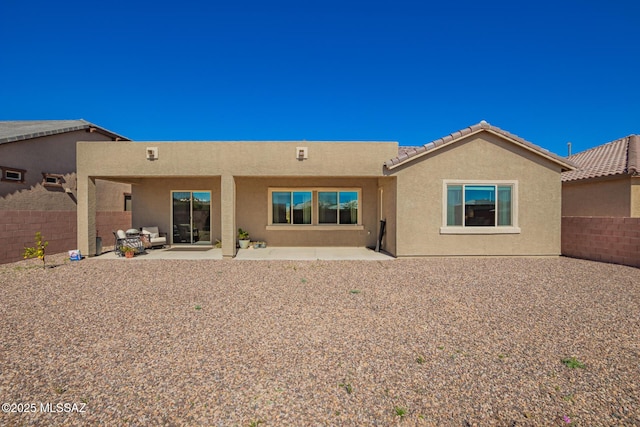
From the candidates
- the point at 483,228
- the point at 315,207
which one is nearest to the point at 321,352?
the point at 483,228

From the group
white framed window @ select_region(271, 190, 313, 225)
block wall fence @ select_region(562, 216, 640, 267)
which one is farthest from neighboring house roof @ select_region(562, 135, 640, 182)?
white framed window @ select_region(271, 190, 313, 225)

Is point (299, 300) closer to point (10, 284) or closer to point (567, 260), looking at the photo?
point (10, 284)

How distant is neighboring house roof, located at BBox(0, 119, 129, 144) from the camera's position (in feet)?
40.4

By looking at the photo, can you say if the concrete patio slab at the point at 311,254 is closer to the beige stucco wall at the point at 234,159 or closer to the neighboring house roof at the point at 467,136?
the beige stucco wall at the point at 234,159

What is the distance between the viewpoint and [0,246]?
1098 centimetres

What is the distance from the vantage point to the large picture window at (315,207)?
14.1 m

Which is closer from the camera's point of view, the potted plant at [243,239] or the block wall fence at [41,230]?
the block wall fence at [41,230]

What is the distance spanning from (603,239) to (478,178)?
4.78 meters

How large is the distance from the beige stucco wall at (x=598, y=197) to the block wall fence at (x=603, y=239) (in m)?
3.47

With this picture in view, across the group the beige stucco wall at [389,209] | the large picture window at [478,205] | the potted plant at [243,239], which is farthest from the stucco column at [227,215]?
the large picture window at [478,205]

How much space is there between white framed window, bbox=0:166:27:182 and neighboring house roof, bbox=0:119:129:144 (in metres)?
1.05

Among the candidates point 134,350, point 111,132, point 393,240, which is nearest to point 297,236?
point 393,240

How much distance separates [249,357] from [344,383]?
1349mm

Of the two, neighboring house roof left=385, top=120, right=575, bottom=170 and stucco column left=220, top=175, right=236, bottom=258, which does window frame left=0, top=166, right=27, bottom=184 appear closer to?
stucco column left=220, top=175, right=236, bottom=258
